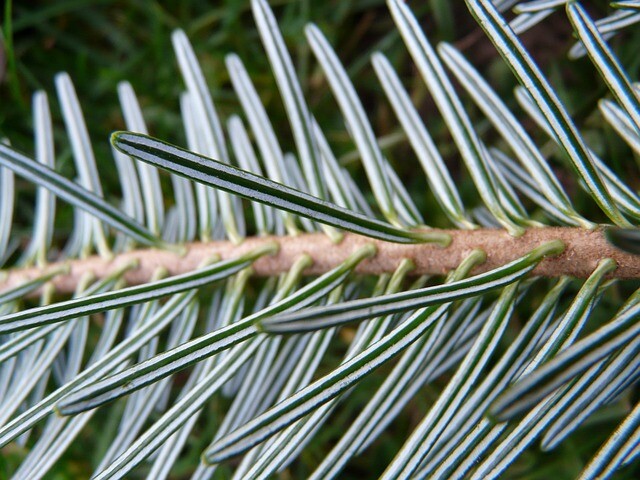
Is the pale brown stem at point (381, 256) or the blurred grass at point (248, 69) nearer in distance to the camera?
the pale brown stem at point (381, 256)

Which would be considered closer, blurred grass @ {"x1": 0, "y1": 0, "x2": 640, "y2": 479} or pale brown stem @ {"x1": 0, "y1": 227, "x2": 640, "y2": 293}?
pale brown stem @ {"x1": 0, "y1": 227, "x2": 640, "y2": 293}

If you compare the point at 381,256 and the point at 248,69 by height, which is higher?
the point at 248,69

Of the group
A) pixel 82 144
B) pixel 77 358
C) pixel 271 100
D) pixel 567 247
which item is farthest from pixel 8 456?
pixel 567 247

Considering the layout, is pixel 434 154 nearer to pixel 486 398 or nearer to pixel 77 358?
pixel 486 398

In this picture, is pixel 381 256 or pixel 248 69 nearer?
pixel 381 256
